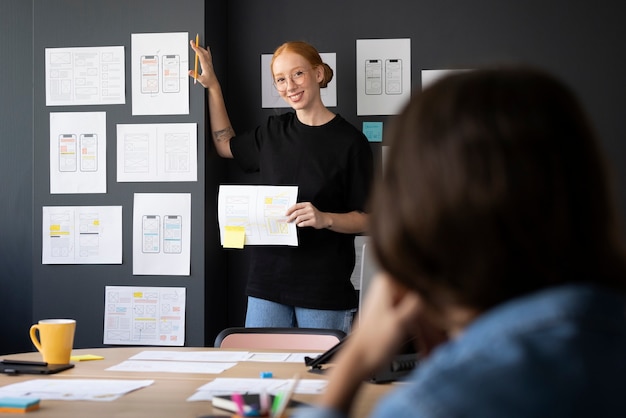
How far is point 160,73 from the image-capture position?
3.66 m

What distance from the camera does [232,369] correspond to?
1.88 m

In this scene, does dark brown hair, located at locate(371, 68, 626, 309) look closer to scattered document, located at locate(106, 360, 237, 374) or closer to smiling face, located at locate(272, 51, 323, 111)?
scattered document, located at locate(106, 360, 237, 374)

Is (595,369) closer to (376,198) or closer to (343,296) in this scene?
(376,198)

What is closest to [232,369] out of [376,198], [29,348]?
[376,198]

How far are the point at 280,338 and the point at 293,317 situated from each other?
29.6 inches

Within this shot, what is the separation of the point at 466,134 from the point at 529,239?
10 cm

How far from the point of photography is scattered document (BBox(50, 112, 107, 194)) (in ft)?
12.2

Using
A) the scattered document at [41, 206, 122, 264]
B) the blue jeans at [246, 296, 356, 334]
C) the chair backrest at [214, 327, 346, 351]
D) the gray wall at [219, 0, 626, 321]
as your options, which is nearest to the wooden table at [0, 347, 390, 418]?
the chair backrest at [214, 327, 346, 351]

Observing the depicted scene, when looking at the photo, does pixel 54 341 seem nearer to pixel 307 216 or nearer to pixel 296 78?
pixel 307 216

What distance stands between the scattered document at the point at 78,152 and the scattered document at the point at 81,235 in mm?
104

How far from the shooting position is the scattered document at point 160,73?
3.63 meters

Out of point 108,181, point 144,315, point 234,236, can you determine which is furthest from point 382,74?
point 144,315

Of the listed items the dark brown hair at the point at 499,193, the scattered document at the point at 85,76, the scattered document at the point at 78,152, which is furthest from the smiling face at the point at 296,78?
the dark brown hair at the point at 499,193

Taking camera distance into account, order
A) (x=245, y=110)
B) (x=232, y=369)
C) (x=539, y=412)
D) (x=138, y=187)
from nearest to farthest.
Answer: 1. (x=539, y=412)
2. (x=232, y=369)
3. (x=138, y=187)
4. (x=245, y=110)
